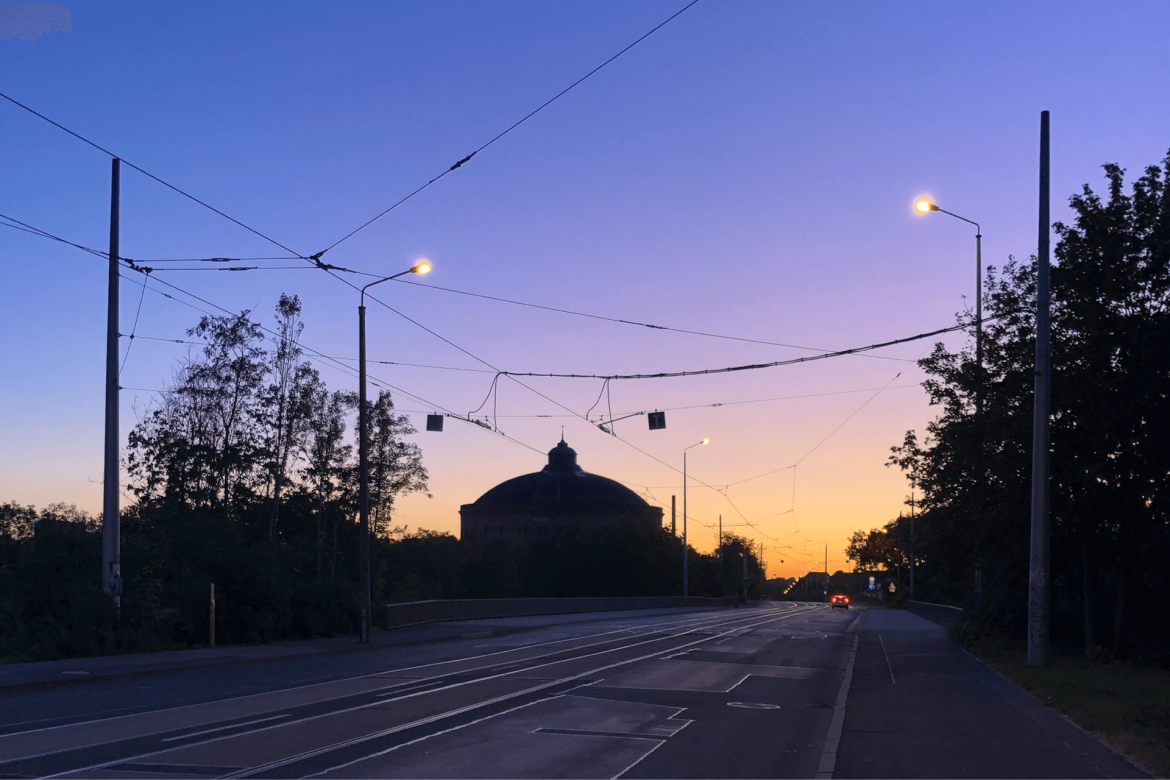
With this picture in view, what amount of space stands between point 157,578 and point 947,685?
60.5 feet

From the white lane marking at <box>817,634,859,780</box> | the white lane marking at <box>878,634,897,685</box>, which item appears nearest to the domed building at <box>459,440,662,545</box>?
the white lane marking at <box>878,634,897,685</box>

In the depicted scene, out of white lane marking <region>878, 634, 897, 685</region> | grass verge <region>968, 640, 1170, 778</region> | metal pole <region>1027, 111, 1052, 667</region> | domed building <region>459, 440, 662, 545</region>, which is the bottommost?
domed building <region>459, 440, 662, 545</region>

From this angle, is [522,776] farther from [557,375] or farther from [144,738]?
[557,375]

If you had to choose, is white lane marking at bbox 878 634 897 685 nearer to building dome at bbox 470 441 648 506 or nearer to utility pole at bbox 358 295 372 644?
utility pole at bbox 358 295 372 644

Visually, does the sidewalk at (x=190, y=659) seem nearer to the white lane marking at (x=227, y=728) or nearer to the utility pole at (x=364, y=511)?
the utility pole at (x=364, y=511)

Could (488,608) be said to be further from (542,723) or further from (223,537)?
(542,723)

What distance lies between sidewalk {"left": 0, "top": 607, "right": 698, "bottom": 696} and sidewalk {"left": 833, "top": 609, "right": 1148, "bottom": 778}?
1237 centimetres

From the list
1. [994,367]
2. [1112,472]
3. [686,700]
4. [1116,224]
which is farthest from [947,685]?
[1116,224]

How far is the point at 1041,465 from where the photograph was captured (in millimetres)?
20250

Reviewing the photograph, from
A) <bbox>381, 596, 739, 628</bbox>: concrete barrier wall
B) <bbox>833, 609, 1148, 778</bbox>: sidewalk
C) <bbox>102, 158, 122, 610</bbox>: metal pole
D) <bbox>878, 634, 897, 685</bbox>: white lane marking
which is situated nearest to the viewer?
<bbox>833, 609, 1148, 778</bbox>: sidewalk

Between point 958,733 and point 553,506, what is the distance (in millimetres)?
116352

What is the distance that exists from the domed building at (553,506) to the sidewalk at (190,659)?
297ft

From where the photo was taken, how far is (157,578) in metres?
26.4

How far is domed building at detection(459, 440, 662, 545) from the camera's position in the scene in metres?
128
